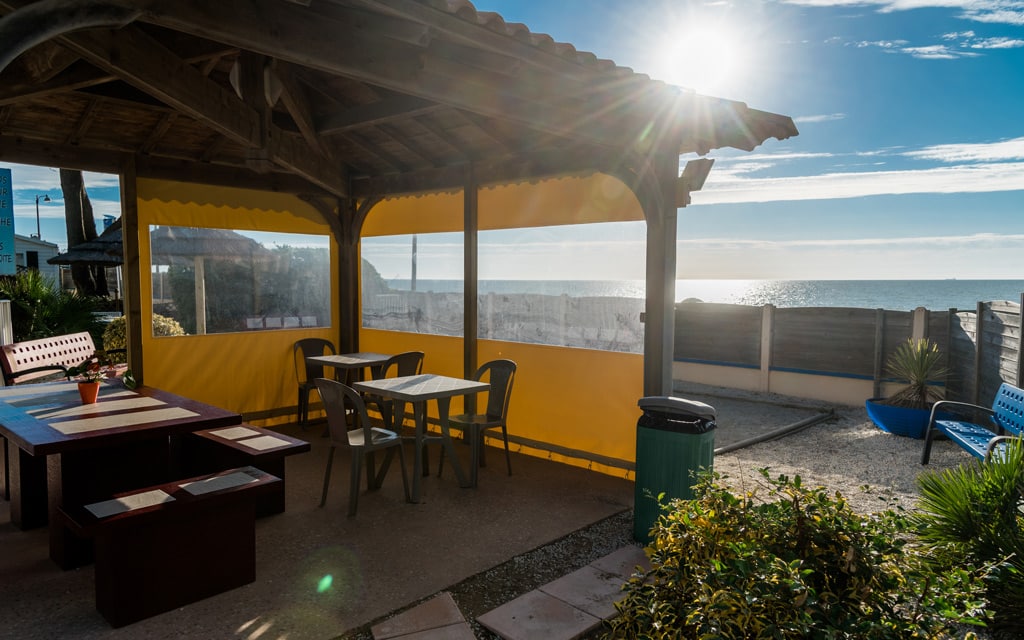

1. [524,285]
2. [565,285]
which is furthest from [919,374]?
[524,285]

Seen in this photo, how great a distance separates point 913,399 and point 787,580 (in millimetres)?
6989

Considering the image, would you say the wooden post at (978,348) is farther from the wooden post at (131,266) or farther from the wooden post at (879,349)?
the wooden post at (131,266)

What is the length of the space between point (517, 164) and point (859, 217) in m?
56.0

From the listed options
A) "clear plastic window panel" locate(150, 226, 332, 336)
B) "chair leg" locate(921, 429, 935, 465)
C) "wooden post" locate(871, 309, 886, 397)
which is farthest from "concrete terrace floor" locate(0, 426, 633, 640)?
"wooden post" locate(871, 309, 886, 397)

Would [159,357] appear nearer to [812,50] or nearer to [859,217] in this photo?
[812,50]

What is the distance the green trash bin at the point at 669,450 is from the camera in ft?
11.6

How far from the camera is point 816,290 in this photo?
7244cm

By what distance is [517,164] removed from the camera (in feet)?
17.9

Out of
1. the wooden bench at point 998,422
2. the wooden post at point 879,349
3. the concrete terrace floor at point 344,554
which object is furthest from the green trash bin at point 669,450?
the wooden post at point 879,349

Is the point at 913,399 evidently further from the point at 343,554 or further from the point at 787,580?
the point at 787,580

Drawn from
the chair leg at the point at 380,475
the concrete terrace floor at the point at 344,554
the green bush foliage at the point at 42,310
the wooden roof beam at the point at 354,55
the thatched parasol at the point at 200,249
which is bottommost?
the concrete terrace floor at the point at 344,554

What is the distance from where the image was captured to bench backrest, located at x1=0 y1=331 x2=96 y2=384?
17.0 ft

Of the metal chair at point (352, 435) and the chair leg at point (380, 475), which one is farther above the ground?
the metal chair at point (352, 435)

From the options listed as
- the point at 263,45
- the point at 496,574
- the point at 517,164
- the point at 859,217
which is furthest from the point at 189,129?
the point at 859,217
